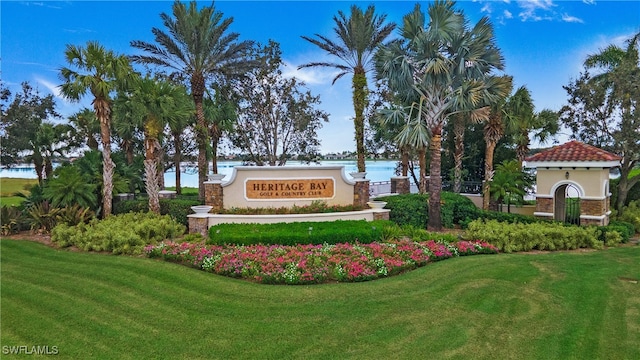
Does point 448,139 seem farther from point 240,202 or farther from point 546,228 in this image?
point 240,202

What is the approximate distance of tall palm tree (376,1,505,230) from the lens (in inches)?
522

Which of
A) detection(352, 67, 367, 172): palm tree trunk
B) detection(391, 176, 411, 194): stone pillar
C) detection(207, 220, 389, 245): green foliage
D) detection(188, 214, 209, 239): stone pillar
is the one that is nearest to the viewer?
detection(207, 220, 389, 245): green foliage

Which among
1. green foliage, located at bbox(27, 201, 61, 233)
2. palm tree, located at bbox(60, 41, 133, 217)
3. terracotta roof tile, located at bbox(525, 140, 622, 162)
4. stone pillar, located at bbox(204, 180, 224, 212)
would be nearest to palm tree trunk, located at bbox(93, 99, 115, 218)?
palm tree, located at bbox(60, 41, 133, 217)

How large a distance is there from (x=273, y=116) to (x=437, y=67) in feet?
47.3

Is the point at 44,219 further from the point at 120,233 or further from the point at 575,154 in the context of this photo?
the point at 575,154

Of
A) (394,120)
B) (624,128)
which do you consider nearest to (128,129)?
(394,120)

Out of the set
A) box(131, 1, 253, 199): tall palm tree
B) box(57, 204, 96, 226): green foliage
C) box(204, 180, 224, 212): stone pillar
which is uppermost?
box(131, 1, 253, 199): tall palm tree

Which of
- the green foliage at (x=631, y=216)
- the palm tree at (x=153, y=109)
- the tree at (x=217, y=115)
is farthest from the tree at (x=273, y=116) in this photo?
the green foliage at (x=631, y=216)

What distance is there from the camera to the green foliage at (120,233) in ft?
34.2

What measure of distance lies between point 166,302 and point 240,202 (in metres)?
7.31

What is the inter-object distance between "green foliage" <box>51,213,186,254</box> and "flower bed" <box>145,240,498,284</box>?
95 centimetres

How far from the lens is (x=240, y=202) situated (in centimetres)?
1404

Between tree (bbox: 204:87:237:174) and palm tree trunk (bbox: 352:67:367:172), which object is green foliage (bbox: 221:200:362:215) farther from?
tree (bbox: 204:87:237:174)

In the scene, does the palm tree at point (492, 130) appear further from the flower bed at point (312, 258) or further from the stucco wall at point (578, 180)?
the flower bed at point (312, 258)
